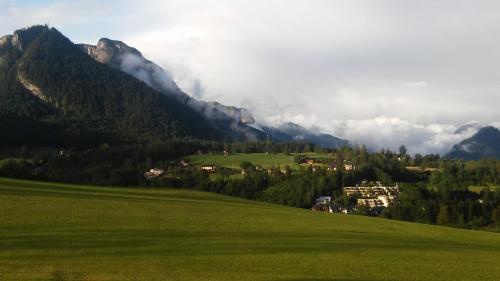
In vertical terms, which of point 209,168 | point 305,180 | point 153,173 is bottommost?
point 305,180

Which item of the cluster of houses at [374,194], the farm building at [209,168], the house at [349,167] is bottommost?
the cluster of houses at [374,194]

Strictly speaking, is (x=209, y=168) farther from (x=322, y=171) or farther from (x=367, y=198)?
(x=367, y=198)

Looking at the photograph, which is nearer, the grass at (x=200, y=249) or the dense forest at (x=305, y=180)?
the grass at (x=200, y=249)

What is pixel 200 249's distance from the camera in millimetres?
25422

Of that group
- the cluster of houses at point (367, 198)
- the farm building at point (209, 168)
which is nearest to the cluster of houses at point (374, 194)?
the cluster of houses at point (367, 198)

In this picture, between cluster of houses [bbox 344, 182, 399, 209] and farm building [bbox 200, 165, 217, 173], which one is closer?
cluster of houses [bbox 344, 182, 399, 209]

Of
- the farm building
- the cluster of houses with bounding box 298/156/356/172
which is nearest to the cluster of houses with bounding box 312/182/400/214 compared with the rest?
the cluster of houses with bounding box 298/156/356/172

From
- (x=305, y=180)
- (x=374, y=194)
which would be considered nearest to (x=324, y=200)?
(x=305, y=180)

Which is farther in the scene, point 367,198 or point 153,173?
point 153,173

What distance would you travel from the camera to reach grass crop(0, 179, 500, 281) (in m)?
20.5

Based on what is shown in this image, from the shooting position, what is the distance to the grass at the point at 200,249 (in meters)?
20.5

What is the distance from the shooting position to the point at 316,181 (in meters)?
156

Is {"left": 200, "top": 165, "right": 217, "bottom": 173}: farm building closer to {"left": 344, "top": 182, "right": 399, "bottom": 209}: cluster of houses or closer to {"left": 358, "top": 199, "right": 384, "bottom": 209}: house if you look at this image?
{"left": 344, "top": 182, "right": 399, "bottom": 209}: cluster of houses

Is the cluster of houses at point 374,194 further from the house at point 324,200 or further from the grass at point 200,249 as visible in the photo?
the grass at point 200,249
